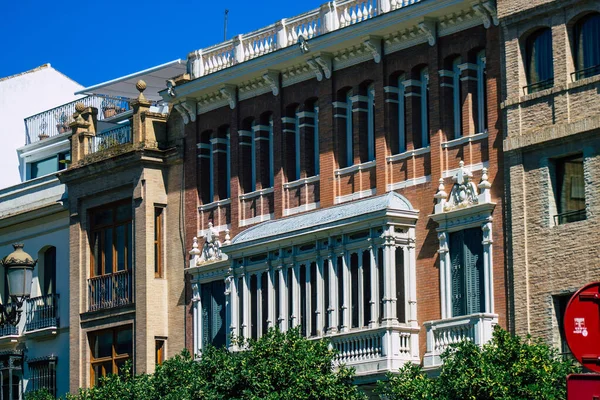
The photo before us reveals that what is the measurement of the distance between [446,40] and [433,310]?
6.48 meters

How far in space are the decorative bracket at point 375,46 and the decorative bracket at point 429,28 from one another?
1771mm

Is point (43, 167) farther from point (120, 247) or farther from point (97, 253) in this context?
point (120, 247)

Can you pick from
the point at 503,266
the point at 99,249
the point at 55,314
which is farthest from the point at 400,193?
the point at 55,314

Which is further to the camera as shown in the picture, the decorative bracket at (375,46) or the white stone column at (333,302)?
the decorative bracket at (375,46)

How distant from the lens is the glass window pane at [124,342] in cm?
4119

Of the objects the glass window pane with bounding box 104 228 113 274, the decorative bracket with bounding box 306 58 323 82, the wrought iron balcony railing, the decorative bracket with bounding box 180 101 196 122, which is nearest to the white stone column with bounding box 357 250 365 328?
the decorative bracket with bounding box 306 58 323 82

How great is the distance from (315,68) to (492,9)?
268 inches

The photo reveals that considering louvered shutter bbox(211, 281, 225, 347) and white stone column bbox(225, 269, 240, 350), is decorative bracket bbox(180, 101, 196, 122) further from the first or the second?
white stone column bbox(225, 269, 240, 350)

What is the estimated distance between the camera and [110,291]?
4200cm

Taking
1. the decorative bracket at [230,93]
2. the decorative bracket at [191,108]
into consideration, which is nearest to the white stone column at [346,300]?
the decorative bracket at [230,93]

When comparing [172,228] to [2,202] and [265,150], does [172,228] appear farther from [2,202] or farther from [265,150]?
[2,202]

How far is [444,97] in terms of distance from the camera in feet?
105

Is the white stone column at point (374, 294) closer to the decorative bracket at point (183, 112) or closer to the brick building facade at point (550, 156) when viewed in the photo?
the brick building facade at point (550, 156)

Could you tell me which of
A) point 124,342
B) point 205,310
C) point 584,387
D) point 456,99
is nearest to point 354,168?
point 456,99
